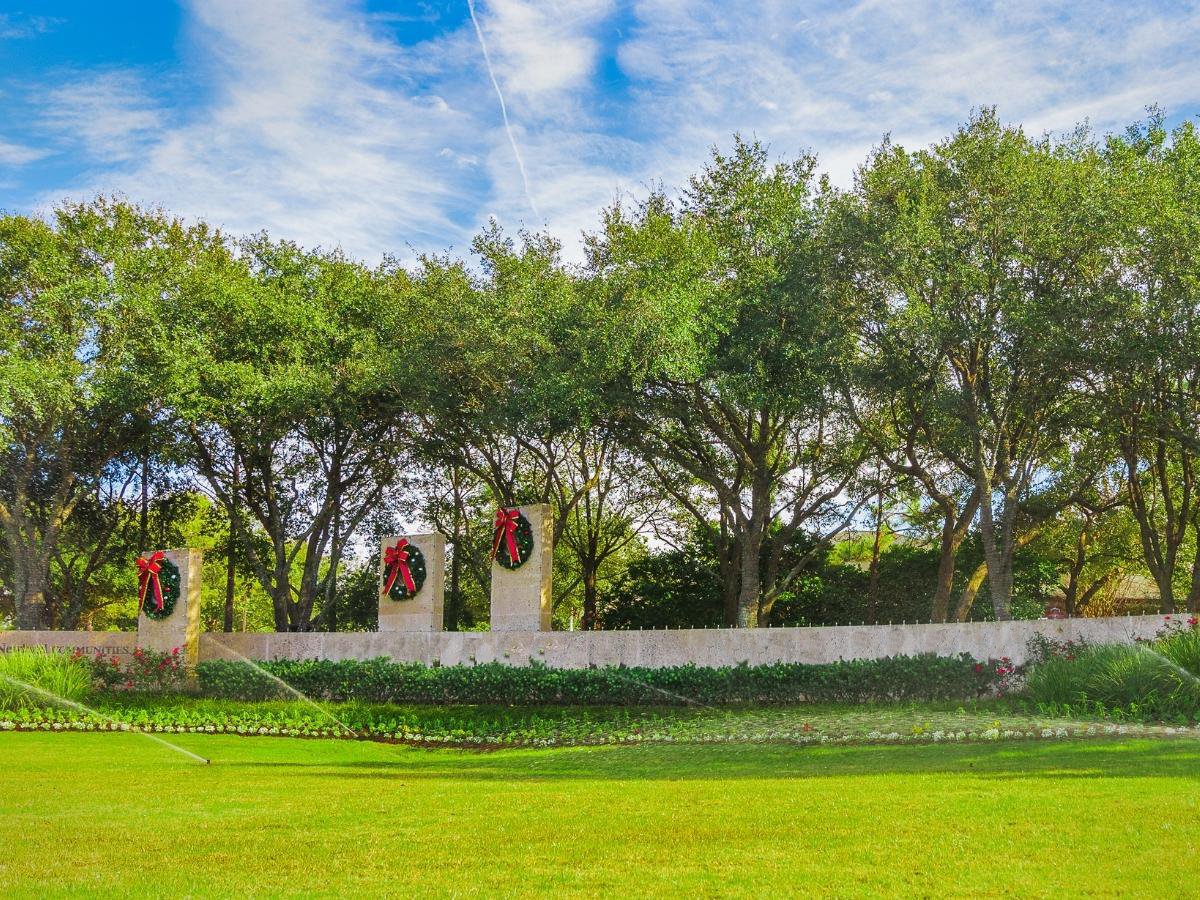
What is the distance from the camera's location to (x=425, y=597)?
24.8m

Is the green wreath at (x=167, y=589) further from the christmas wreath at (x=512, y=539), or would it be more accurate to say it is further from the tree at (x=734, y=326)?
the tree at (x=734, y=326)

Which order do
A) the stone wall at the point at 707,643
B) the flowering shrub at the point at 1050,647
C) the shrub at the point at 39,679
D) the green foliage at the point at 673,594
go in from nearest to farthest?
the flowering shrub at the point at 1050,647, the stone wall at the point at 707,643, the shrub at the point at 39,679, the green foliage at the point at 673,594

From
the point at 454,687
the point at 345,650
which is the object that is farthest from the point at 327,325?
the point at 454,687

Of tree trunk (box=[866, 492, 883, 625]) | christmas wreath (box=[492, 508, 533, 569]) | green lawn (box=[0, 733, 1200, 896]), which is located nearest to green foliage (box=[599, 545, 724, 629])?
tree trunk (box=[866, 492, 883, 625])

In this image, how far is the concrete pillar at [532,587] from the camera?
23297 mm

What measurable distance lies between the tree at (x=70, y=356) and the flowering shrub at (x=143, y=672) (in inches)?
253

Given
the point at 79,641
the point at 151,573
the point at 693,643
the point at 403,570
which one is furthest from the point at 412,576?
the point at 79,641

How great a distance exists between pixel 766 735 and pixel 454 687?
926 cm

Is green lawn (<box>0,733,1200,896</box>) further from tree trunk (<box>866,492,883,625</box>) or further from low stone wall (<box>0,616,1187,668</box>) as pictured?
tree trunk (<box>866,492,883,625</box>)

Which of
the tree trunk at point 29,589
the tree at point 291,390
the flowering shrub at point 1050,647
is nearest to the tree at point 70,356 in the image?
the tree trunk at point 29,589

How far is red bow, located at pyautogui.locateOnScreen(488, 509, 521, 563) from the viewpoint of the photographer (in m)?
23.6

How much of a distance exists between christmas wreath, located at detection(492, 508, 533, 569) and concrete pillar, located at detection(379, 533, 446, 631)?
5.40ft

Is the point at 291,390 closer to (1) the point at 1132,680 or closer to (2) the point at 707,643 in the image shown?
(2) the point at 707,643

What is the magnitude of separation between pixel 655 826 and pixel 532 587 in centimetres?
1571
